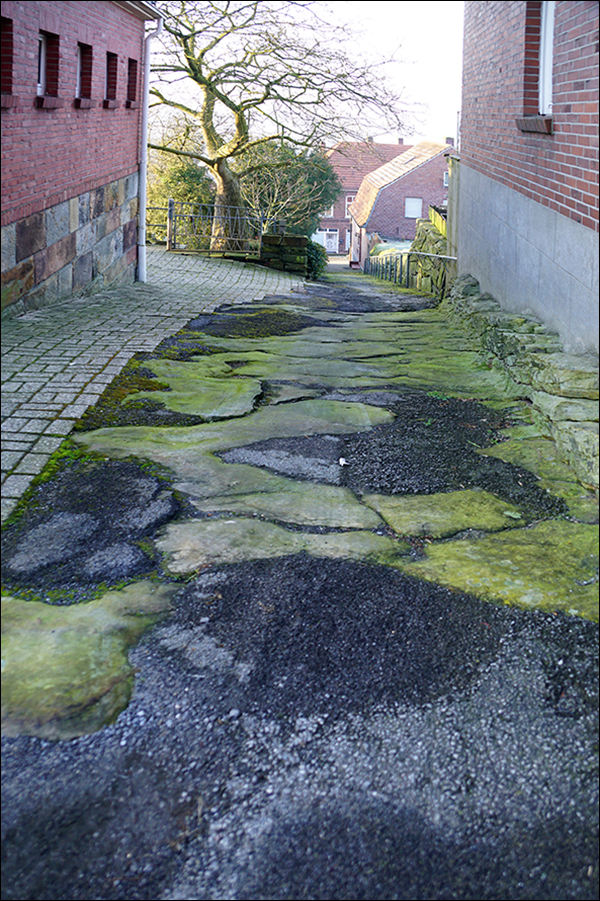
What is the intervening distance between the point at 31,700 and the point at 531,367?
4240 mm

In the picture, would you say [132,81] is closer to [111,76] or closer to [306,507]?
[111,76]

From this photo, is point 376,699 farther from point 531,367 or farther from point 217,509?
point 531,367

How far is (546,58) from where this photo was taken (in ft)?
19.8

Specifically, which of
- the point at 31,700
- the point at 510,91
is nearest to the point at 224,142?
the point at 510,91

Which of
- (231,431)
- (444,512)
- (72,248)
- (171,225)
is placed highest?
(171,225)

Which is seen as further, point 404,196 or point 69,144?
point 404,196

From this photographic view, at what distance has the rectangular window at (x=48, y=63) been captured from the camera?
8.52m

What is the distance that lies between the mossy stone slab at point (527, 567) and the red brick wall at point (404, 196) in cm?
3808

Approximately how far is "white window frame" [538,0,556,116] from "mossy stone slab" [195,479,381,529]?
12.2ft

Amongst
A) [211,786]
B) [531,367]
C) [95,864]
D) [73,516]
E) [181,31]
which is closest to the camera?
[95,864]

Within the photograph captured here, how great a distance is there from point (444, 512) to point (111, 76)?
32.7 feet


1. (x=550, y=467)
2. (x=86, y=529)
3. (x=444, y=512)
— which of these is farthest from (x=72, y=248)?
(x=444, y=512)

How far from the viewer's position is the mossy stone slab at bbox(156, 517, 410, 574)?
3.35m

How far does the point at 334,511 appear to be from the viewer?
388cm
